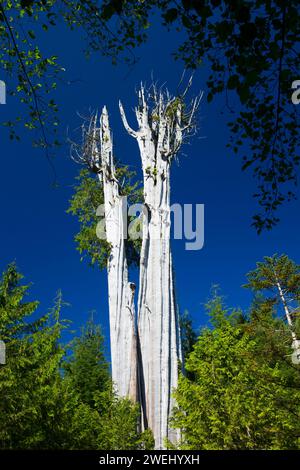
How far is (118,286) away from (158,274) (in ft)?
7.54

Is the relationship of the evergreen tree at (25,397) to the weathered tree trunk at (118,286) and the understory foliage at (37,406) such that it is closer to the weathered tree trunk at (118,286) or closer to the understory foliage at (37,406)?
the understory foliage at (37,406)

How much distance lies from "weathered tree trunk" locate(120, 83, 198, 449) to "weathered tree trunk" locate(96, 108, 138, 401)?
0.51 metres

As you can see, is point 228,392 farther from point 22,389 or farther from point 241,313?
point 241,313

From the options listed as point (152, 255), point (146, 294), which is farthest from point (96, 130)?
point (146, 294)

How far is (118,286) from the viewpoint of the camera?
1686 cm

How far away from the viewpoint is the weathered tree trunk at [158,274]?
13445 millimetres

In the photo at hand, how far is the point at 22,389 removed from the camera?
8.01 metres

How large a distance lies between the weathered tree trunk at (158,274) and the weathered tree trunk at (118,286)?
51cm

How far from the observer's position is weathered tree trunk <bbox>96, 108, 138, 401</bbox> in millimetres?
14859

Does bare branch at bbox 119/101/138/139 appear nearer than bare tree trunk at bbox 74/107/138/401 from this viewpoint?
No

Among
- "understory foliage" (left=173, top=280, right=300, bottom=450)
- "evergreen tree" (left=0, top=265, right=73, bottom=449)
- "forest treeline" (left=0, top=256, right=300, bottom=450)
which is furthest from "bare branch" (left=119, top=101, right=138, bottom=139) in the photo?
"understory foliage" (left=173, top=280, right=300, bottom=450)

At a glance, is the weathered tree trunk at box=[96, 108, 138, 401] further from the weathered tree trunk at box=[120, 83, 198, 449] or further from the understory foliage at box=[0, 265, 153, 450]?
the understory foliage at box=[0, 265, 153, 450]

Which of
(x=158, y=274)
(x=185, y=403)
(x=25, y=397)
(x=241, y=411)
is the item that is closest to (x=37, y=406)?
(x=25, y=397)

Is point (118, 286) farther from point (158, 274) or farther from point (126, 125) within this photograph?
point (126, 125)
